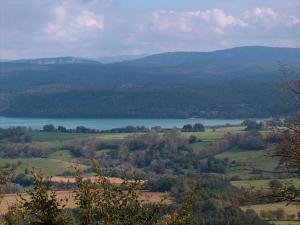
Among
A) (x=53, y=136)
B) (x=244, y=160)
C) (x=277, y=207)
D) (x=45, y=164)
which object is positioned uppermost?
(x=244, y=160)

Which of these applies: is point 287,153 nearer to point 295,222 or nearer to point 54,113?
point 295,222

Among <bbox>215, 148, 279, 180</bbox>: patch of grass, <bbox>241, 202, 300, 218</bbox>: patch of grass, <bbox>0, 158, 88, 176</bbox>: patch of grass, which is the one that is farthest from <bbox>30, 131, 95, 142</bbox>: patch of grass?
<bbox>241, 202, 300, 218</bbox>: patch of grass

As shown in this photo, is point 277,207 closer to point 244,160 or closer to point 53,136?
point 244,160

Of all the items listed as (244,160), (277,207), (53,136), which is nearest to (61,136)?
(53,136)

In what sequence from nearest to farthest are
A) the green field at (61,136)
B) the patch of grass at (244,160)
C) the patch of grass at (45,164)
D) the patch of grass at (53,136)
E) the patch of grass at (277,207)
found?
the patch of grass at (277,207)
the patch of grass at (244,160)
the patch of grass at (45,164)
the green field at (61,136)
the patch of grass at (53,136)

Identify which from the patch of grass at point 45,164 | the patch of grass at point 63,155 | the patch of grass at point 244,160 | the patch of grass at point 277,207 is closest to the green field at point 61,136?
the patch of grass at point 63,155

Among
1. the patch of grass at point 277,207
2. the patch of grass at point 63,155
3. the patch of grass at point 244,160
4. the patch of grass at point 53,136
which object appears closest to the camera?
the patch of grass at point 277,207

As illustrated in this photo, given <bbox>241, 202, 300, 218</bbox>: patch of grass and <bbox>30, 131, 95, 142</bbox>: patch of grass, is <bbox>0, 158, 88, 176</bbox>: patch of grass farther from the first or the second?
<bbox>241, 202, 300, 218</bbox>: patch of grass

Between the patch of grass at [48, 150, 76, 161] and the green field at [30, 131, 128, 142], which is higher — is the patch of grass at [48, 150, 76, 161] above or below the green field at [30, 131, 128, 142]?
below

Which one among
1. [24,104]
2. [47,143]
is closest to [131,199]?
[47,143]

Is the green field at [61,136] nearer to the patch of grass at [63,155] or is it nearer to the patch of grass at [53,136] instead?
the patch of grass at [53,136]

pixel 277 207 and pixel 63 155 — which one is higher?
pixel 277 207

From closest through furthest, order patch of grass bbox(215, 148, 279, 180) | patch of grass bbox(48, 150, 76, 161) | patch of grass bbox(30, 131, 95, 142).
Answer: patch of grass bbox(215, 148, 279, 180)
patch of grass bbox(48, 150, 76, 161)
patch of grass bbox(30, 131, 95, 142)
